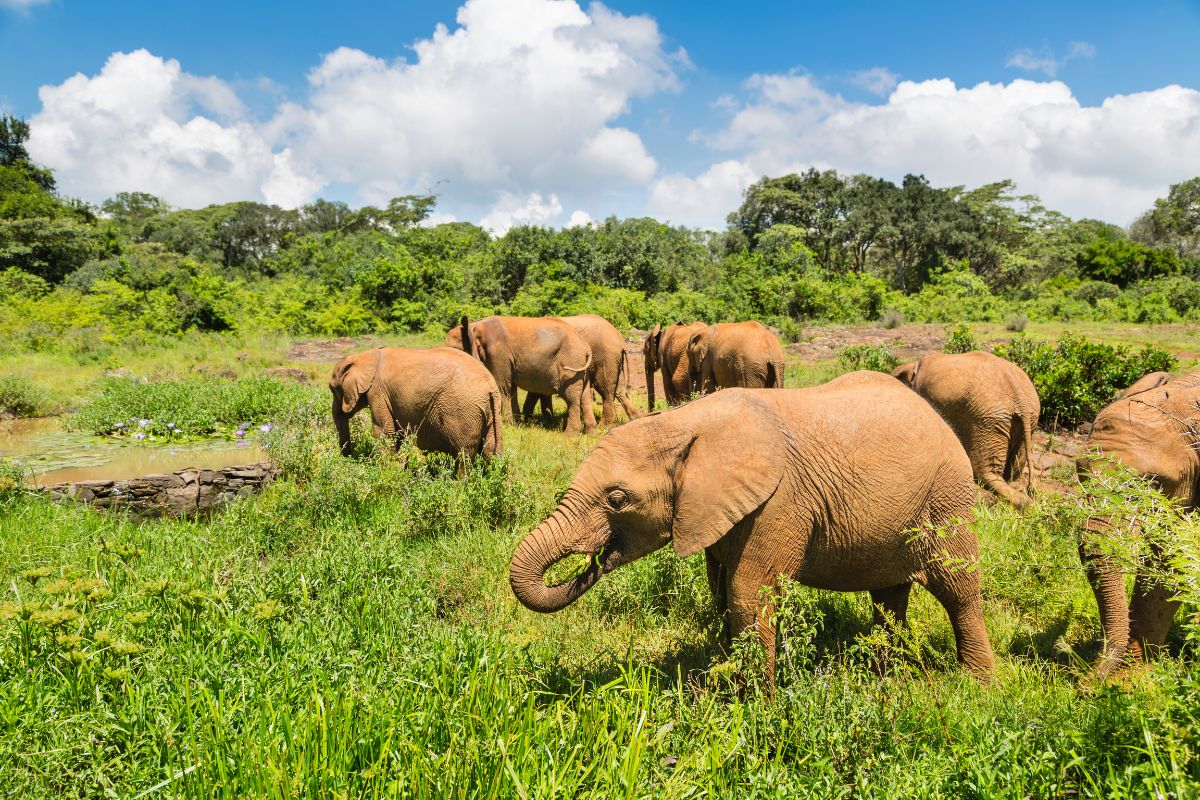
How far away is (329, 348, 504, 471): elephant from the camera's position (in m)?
7.84

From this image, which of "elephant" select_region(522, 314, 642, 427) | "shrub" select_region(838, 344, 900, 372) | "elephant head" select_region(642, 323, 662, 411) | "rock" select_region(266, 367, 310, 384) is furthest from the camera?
"rock" select_region(266, 367, 310, 384)

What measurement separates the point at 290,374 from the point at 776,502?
48.2 feet

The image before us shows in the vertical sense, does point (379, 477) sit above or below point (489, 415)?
below

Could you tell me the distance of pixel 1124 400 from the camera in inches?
169

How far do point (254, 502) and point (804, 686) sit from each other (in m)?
5.94

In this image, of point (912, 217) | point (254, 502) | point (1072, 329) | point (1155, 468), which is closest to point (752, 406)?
point (1155, 468)

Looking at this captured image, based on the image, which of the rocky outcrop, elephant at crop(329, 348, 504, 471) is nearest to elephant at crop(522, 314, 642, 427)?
elephant at crop(329, 348, 504, 471)

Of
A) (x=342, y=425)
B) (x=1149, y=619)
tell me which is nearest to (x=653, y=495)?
(x=1149, y=619)

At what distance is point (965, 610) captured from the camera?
3934 millimetres

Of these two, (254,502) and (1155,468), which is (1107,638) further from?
(254,502)

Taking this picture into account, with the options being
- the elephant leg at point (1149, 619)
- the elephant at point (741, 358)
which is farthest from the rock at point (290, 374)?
the elephant leg at point (1149, 619)

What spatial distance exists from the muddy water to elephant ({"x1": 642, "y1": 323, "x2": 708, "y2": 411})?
743 centimetres

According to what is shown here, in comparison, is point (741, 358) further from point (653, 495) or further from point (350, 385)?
point (653, 495)

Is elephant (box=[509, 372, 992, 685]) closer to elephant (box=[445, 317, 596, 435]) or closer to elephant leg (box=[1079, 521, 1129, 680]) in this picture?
elephant leg (box=[1079, 521, 1129, 680])
